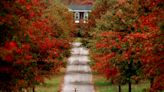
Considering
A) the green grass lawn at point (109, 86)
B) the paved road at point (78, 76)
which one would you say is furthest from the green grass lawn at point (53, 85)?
the green grass lawn at point (109, 86)

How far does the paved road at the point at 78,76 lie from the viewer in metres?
51.9

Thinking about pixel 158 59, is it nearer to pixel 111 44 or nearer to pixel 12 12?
pixel 12 12

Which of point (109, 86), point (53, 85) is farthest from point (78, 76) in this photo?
point (109, 86)

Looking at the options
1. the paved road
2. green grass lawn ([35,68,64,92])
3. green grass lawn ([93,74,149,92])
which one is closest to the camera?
green grass lawn ([93,74,149,92])

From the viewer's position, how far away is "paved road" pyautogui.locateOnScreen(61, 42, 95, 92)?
51.9m

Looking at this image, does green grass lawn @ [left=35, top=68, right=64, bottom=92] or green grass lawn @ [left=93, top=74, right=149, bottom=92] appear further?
green grass lawn @ [left=35, top=68, right=64, bottom=92]

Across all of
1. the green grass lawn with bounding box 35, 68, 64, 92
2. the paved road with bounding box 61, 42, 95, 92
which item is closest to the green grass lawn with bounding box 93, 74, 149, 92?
the paved road with bounding box 61, 42, 95, 92

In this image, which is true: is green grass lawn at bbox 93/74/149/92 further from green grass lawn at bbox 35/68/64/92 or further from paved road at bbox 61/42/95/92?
green grass lawn at bbox 35/68/64/92

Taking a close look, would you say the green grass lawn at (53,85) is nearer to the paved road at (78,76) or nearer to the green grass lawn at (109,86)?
the paved road at (78,76)

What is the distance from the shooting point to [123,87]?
52156mm

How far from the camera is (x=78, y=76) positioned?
210ft

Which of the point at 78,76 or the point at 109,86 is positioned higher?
the point at 109,86

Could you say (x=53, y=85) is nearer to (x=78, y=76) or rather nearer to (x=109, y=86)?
(x=109, y=86)

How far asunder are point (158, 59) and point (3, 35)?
20.6ft
